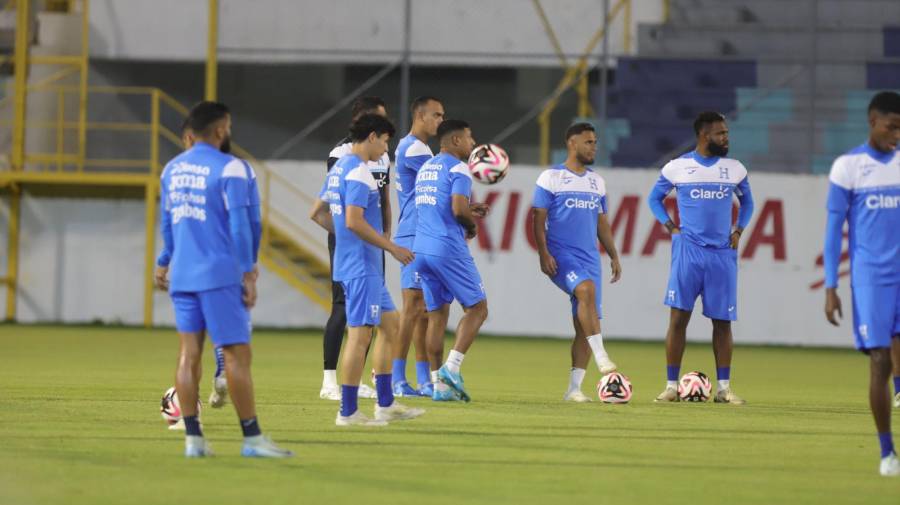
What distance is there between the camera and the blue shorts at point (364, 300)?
32.1 ft

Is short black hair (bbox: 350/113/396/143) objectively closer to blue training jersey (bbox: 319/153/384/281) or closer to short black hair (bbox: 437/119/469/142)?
blue training jersey (bbox: 319/153/384/281)

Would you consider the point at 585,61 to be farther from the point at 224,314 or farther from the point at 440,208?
the point at 224,314

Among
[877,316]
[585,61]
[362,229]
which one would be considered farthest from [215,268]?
[585,61]

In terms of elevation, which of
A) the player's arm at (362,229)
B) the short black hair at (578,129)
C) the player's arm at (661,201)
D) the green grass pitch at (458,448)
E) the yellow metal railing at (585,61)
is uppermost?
the yellow metal railing at (585,61)

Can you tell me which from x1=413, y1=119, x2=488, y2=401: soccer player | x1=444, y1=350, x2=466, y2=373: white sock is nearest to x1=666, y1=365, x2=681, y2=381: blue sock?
x1=413, y1=119, x2=488, y2=401: soccer player

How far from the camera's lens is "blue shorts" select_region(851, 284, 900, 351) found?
796cm

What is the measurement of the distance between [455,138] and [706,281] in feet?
8.38

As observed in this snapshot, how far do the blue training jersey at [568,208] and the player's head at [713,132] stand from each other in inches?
39.1

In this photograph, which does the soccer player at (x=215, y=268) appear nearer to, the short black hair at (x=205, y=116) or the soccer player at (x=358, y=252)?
the short black hair at (x=205, y=116)

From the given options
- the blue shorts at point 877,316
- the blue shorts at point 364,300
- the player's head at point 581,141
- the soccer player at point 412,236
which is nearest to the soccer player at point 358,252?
the blue shorts at point 364,300

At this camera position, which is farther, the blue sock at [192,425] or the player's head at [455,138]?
the player's head at [455,138]

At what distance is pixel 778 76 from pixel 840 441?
52.4 ft

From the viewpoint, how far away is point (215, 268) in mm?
8148

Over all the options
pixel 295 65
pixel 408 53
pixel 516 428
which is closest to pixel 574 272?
pixel 516 428
